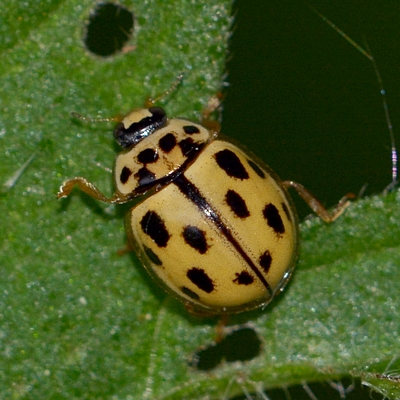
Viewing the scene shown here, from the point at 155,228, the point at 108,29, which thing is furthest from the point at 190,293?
the point at 108,29

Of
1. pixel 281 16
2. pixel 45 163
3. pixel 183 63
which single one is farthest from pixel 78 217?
pixel 281 16

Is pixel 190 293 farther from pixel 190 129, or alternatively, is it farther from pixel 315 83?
pixel 315 83

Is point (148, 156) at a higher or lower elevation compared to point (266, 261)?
higher

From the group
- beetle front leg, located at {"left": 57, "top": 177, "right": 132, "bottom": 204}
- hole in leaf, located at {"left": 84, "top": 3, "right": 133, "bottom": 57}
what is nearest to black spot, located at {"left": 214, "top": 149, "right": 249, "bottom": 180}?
beetle front leg, located at {"left": 57, "top": 177, "right": 132, "bottom": 204}

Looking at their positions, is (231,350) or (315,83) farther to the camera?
(315,83)

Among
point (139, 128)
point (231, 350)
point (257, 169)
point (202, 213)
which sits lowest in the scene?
point (231, 350)

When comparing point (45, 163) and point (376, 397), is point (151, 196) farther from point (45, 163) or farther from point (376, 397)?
point (376, 397)

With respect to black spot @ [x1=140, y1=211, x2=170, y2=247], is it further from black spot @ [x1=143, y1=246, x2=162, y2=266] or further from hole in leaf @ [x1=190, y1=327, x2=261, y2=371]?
hole in leaf @ [x1=190, y1=327, x2=261, y2=371]
